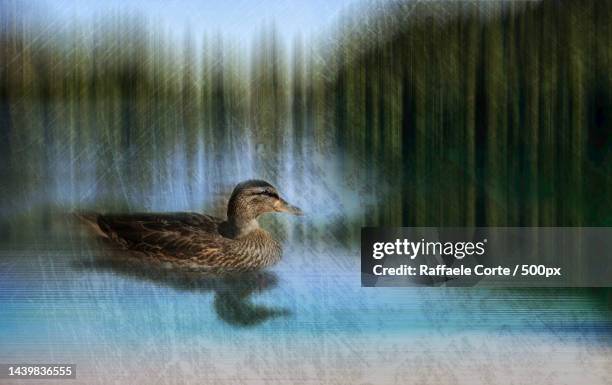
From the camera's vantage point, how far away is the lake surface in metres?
2.75

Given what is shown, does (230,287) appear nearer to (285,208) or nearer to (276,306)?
(276,306)

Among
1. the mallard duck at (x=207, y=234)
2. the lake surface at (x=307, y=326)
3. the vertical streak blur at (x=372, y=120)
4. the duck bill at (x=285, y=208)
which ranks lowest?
the lake surface at (x=307, y=326)

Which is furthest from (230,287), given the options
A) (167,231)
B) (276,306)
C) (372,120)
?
(372,120)

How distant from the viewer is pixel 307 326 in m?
2.76

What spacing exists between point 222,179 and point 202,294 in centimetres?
49

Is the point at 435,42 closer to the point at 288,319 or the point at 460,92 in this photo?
the point at 460,92

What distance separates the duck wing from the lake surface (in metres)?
0.11

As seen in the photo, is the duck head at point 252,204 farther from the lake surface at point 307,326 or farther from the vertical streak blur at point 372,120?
the lake surface at point 307,326

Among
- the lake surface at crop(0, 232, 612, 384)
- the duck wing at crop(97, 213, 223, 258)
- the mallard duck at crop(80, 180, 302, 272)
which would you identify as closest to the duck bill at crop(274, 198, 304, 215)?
the mallard duck at crop(80, 180, 302, 272)

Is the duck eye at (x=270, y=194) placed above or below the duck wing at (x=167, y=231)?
above

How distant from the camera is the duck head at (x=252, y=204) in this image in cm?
274

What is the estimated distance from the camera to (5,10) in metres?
2.81

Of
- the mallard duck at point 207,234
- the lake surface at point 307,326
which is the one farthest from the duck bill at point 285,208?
the lake surface at point 307,326

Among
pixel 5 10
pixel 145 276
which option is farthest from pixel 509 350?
pixel 5 10
